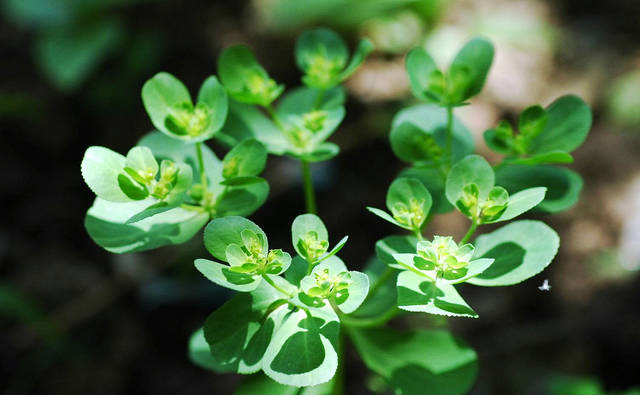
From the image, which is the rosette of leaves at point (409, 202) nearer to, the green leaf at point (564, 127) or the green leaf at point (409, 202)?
the green leaf at point (409, 202)

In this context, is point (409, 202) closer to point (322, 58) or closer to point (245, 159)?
point (245, 159)

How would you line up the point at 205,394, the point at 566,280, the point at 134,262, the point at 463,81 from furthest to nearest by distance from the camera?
the point at 134,262 → the point at 566,280 → the point at 205,394 → the point at 463,81

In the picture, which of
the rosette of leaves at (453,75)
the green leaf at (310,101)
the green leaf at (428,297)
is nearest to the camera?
the green leaf at (428,297)

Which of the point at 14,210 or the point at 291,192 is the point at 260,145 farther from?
the point at 14,210

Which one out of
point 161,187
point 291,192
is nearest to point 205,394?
point 291,192

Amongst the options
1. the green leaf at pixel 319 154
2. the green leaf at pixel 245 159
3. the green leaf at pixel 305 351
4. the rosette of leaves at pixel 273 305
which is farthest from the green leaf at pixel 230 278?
the green leaf at pixel 319 154

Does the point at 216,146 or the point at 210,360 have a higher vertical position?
the point at 210,360
